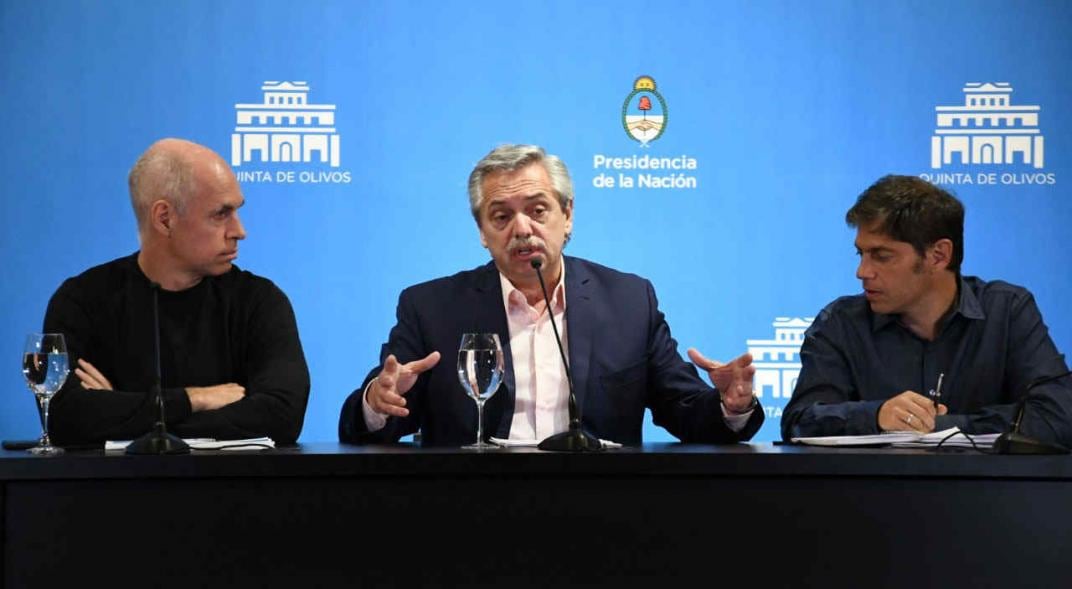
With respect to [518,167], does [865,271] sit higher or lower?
lower

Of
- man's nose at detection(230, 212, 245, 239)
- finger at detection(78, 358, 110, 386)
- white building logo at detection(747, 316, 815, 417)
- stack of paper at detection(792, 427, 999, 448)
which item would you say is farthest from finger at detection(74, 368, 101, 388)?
white building logo at detection(747, 316, 815, 417)

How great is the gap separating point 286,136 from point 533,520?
9.09 ft

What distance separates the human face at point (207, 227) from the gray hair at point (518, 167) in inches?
24.8

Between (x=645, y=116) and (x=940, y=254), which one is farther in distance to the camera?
(x=645, y=116)

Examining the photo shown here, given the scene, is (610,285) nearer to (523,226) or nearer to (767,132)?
(523,226)

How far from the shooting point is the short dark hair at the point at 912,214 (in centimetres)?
327

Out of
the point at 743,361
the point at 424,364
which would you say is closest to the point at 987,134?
the point at 743,361

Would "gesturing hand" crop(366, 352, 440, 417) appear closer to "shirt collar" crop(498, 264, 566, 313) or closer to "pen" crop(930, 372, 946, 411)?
"shirt collar" crop(498, 264, 566, 313)

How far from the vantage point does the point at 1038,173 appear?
182 inches

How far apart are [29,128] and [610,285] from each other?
2.49 m

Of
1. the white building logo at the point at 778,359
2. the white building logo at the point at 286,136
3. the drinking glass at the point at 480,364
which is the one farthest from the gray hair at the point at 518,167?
the white building logo at the point at 778,359

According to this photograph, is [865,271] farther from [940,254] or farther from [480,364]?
[480,364]

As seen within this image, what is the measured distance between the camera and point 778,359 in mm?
4629

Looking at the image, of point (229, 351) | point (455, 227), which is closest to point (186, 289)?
point (229, 351)
